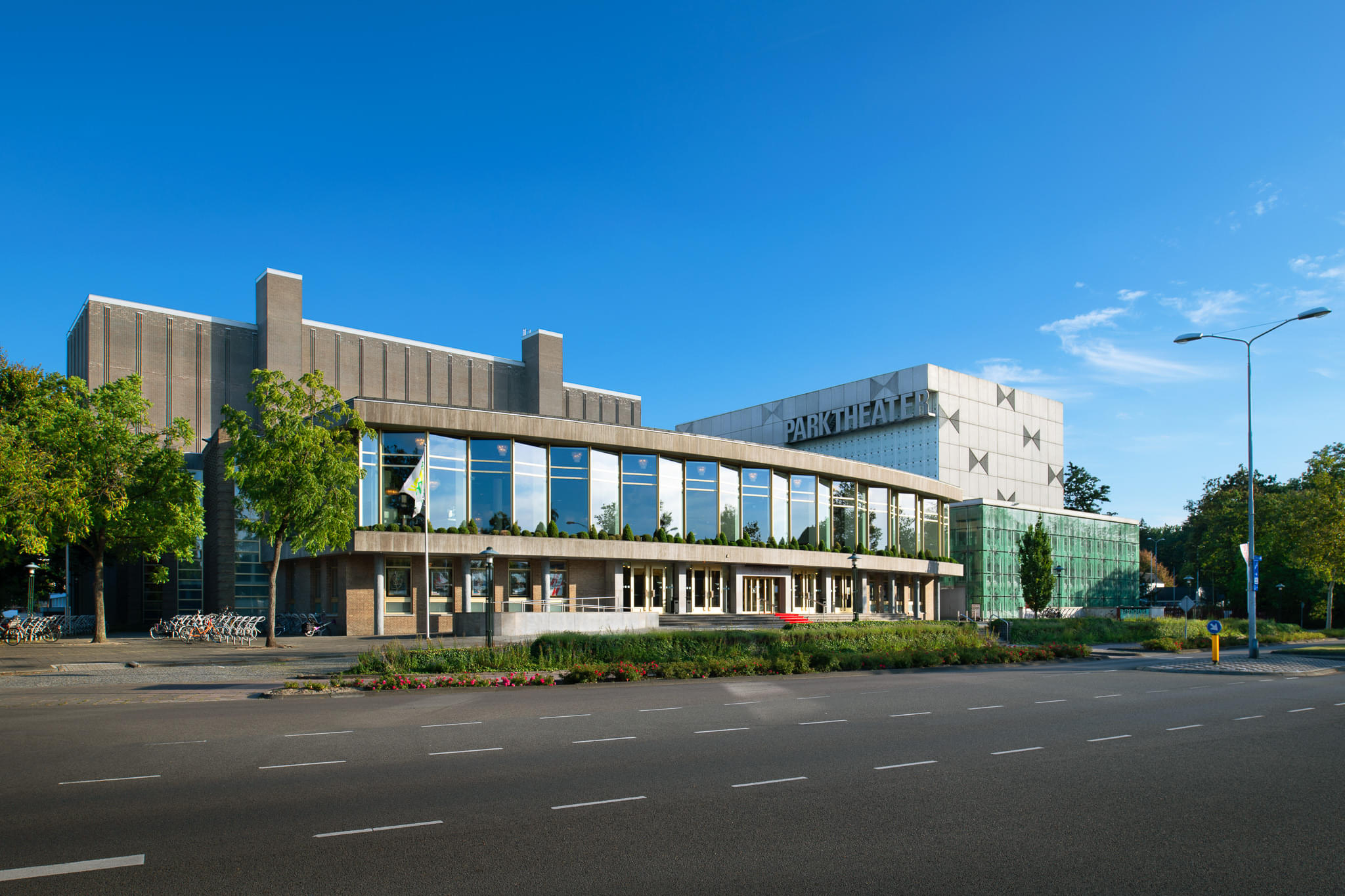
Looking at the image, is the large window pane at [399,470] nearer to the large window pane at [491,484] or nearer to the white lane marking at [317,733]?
the large window pane at [491,484]

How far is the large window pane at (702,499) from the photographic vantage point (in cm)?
4891

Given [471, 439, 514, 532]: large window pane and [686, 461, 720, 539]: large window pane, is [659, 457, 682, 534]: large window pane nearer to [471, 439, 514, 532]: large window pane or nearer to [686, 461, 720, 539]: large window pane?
[686, 461, 720, 539]: large window pane

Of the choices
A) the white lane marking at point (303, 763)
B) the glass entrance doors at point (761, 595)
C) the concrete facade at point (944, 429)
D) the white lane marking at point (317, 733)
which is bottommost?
the glass entrance doors at point (761, 595)

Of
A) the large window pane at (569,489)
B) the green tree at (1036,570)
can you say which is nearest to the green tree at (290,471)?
the large window pane at (569,489)

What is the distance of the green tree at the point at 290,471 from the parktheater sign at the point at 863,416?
60298 millimetres

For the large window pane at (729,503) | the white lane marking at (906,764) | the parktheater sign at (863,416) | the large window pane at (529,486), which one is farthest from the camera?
the parktheater sign at (863,416)

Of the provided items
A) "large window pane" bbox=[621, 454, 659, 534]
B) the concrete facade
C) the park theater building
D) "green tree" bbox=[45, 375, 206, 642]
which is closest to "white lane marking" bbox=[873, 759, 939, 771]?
the park theater building

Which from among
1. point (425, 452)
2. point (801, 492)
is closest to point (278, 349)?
point (425, 452)

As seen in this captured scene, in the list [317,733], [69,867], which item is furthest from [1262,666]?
[69,867]

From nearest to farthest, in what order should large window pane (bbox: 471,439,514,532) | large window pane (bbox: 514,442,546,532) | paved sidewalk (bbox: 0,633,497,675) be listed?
paved sidewalk (bbox: 0,633,497,675) → large window pane (bbox: 471,439,514,532) → large window pane (bbox: 514,442,546,532)

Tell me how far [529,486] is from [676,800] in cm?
3598

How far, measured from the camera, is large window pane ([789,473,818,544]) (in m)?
53.3

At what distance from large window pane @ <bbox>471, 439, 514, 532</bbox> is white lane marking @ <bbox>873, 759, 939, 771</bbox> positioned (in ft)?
110

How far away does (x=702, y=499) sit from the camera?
49.4 m
